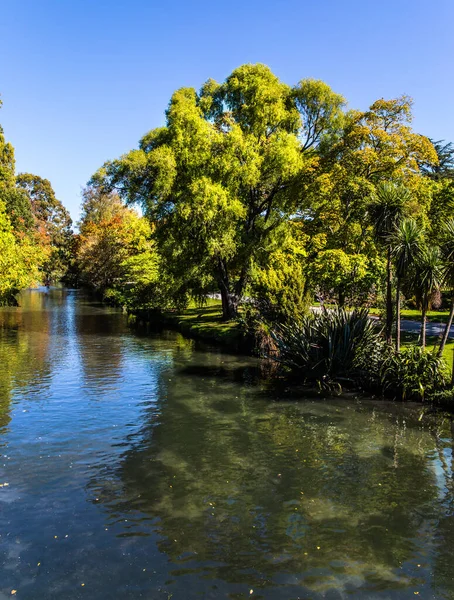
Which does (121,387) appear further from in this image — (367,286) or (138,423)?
(367,286)

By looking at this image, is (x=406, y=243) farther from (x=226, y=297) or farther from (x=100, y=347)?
(x=100, y=347)

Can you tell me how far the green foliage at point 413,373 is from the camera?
17031 millimetres

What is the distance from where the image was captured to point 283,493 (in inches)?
416

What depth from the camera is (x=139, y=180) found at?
41.4 m

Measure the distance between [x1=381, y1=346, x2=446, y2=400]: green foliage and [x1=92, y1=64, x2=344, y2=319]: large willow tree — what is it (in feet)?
50.4

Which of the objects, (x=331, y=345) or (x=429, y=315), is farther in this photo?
(x=429, y=315)

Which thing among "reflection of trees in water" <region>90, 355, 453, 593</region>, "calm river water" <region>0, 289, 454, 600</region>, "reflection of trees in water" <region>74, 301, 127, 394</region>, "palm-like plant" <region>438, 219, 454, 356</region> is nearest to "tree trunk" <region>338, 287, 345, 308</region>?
"calm river water" <region>0, 289, 454, 600</region>

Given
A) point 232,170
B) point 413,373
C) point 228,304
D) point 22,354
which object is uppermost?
point 232,170

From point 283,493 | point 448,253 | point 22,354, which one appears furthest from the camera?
point 22,354

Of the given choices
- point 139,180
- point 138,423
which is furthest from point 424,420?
point 139,180

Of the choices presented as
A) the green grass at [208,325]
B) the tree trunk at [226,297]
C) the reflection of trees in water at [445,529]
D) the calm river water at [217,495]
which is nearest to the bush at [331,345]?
the calm river water at [217,495]

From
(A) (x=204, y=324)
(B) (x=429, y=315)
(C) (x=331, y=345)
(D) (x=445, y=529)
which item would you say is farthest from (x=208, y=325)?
(D) (x=445, y=529)

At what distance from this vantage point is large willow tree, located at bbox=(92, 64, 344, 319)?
102 feet

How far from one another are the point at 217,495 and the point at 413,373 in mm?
10113
